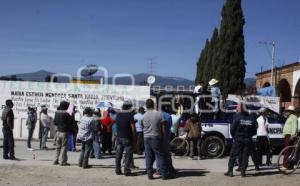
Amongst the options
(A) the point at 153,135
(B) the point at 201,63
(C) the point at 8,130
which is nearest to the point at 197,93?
(A) the point at 153,135

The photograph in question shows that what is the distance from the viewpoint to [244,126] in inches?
508

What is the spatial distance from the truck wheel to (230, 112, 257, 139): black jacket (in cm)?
421

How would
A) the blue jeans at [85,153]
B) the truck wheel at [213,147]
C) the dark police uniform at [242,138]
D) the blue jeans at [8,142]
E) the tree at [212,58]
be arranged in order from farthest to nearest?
1. the tree at [212,58]
2. the truck wheel at [213,147]
3. the blue jeans at [8,142]
4. the blue jeans at [85,153]
5. the dark police uniform at [242,138]

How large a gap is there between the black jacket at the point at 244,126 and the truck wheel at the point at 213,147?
4.21 m

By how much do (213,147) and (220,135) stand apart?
49 cm

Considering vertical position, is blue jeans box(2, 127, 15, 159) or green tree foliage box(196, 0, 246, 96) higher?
green tree foliage box(196, 0, 246, 96)

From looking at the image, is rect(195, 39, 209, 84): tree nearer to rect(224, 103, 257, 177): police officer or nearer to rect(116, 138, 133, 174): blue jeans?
Result: rect(224, 103, 257, 177): police officer

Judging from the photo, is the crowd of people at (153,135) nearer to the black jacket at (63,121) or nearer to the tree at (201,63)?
the black jacket at (63,121)

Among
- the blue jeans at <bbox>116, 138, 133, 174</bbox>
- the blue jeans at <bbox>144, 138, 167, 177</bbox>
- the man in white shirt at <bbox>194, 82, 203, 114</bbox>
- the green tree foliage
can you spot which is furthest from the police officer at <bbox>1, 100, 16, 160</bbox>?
the green tree foliage

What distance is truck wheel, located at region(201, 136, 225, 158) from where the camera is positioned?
56.3 feet

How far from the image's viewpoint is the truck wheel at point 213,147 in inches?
676

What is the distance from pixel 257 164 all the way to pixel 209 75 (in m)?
31.9

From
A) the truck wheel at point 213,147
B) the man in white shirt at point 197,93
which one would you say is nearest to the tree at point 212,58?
the man in white shirt at point 197,93

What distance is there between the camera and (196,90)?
730 inches
